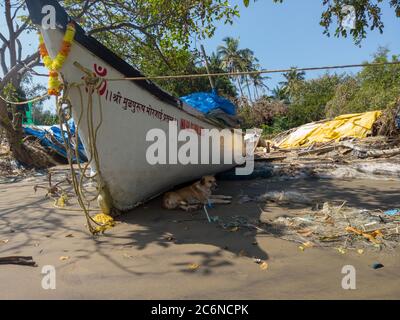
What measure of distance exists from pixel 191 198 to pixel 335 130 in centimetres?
1049

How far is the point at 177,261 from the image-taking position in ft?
9.09

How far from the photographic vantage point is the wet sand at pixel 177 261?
2.27 m

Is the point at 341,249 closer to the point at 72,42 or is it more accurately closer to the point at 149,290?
the point at 149,290

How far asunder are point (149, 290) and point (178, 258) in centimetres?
54

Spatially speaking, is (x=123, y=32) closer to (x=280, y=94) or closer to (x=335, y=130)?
(x=335, y=130)

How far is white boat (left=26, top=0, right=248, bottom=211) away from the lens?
130 inches

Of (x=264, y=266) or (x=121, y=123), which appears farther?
(x=121, y=123)

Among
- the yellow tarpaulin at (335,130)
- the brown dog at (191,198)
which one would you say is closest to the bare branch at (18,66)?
the brown dog at (191,198)

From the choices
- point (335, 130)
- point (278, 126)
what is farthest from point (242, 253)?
point (278, 126)

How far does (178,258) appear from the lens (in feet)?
9.27

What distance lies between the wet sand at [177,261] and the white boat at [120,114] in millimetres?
413

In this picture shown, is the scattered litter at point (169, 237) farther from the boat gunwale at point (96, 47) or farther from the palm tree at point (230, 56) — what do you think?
the palm tree at point (230, 56)

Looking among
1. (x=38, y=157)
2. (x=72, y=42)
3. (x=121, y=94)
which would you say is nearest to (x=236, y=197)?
(x=121, y=94)

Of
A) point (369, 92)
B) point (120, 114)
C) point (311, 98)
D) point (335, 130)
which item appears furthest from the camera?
point (311, 98)
